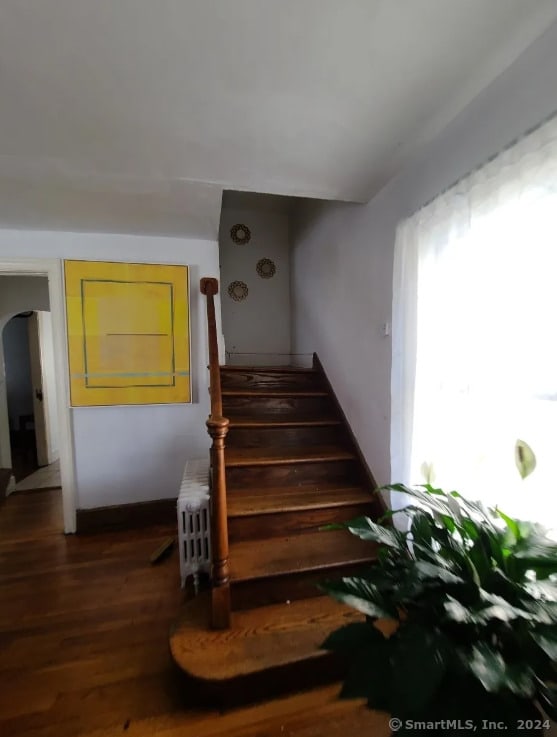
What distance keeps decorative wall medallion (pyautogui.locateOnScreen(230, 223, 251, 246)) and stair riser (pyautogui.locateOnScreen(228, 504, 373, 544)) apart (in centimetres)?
283

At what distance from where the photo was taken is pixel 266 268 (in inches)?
139

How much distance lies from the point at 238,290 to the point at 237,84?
2429 millimetres

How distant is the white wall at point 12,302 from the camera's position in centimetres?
323

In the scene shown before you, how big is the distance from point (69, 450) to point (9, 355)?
3.48m

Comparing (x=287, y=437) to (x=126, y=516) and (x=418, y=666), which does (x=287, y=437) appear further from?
(x=418, y=666)

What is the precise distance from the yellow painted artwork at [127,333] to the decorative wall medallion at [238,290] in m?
1.04

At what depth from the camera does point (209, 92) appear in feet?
3.51

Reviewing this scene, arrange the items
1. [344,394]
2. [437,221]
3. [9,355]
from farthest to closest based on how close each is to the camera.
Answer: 1. [9,355]
2. [344,394]
3. [437,221]

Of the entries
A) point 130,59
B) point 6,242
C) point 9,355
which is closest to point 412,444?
point 130,59

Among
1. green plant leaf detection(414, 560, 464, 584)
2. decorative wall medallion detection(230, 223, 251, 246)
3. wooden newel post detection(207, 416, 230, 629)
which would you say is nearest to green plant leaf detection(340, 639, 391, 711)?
green plant leaf detection(414, 560, 464, 584)

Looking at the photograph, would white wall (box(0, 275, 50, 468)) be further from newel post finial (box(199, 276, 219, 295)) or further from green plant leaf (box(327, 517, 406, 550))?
green plant leaf (box(327, 517, 406, 550))

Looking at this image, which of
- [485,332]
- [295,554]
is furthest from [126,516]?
[485,332]

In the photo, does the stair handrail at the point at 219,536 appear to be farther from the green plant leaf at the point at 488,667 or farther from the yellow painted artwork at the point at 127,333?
the yellow painted artwork at the point at 127,333

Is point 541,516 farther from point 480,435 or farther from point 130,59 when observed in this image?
point 130,59
